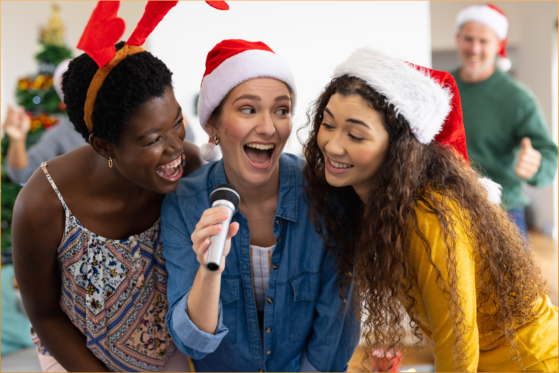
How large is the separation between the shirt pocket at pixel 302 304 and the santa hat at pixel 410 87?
2.08 ft

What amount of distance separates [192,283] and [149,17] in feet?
2.88

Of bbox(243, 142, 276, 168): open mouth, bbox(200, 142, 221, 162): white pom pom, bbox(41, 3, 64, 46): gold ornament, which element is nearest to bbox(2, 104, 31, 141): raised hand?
bbox(41, 3, 64, 46): gold ornament

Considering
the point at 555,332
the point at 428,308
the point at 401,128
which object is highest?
the point at 401,128

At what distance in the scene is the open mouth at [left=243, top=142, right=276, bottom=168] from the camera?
1.52 meters

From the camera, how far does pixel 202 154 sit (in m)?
1.76

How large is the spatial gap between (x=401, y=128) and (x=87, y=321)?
1267mm

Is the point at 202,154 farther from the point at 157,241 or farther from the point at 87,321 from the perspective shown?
the point at 87,321

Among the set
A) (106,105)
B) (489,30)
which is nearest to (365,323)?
(106,105)

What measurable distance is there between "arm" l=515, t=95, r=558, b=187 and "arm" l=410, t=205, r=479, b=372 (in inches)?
66.0

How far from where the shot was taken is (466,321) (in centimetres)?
120

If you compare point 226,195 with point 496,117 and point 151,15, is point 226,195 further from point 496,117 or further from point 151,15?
point 496,117

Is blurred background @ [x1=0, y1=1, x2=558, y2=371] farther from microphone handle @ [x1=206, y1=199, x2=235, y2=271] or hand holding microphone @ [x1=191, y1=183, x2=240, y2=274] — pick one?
microphone handle @ [x1=206, y1=199, x2=235, y2=271]

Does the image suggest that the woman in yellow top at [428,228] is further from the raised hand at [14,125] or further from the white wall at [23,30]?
the white wall at [23,30]

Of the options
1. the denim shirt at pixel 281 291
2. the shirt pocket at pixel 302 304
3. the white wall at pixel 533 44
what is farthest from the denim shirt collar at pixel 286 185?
the white wall at pixel 533 44
